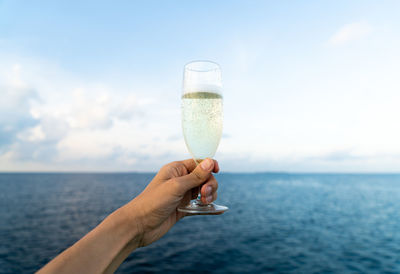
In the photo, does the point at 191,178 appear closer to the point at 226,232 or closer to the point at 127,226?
the point at 127,226

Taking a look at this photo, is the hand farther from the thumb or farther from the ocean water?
the ocean water

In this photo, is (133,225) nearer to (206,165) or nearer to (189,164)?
(206,165)

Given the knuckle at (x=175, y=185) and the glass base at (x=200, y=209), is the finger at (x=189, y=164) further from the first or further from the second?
the knuckle at (x=175, y=185)

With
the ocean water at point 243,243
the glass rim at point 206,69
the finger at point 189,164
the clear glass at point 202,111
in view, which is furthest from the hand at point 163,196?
the ocean water at point 243,243

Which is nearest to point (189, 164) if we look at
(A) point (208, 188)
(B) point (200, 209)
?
(A) point (208, 188)

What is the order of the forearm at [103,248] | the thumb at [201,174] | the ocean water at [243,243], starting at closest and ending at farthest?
1. the forearm at [103,248]
2. the thumb at [201,174]
3. the ocean water at [243,243]

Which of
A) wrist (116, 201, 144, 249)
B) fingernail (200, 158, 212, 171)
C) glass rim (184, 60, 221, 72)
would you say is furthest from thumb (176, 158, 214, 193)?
glass rim (184, 60, 221, 72)
